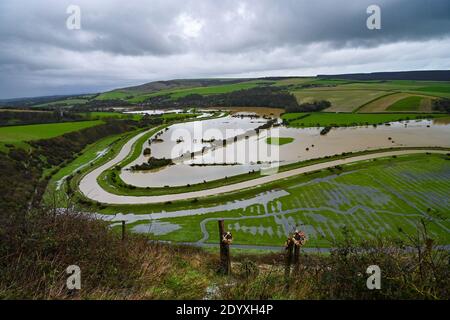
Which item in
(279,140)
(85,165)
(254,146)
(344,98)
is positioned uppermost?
(344,98)

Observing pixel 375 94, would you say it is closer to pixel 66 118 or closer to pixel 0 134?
pixel 66 118

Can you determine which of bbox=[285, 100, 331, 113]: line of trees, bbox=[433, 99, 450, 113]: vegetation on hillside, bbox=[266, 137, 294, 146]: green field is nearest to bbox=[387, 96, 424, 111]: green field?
bbox=[433, 99, 450, 113]: vegetation on hillside

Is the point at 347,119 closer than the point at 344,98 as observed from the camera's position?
Yes

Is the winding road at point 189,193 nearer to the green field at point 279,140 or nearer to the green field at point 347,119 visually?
the green field at point 279,140

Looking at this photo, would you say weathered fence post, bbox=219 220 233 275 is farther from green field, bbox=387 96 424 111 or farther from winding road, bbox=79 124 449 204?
green field, bbox=387 96 424 111

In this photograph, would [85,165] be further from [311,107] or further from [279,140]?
[311,107]

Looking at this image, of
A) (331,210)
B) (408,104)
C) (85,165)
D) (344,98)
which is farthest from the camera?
(344,98)

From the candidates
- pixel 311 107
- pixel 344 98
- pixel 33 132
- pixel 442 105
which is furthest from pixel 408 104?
pixel 33 132

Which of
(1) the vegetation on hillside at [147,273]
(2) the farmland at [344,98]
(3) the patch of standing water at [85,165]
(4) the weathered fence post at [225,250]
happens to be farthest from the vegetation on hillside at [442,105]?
(1) the vegetation on hillside at [147,273]
